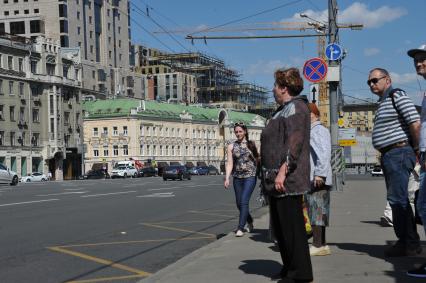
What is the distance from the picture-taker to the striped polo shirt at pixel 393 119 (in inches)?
281

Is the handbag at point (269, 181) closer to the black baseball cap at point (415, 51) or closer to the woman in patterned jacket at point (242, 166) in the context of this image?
the black baseball cap at point (415, 51)

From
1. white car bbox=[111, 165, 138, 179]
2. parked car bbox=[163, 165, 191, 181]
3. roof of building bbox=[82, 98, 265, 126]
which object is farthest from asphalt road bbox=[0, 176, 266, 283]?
roof of building bbox=[82, 98, 265, 126]

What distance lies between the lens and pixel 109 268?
8.61m

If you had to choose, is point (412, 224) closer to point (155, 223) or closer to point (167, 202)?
point (155, 223)

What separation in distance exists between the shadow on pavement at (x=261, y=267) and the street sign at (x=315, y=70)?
11.5 meters

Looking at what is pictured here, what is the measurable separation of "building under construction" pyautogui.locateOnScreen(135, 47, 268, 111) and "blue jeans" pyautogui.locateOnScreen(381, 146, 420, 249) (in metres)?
154

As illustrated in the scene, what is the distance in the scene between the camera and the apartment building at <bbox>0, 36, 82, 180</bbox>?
81.1 metres

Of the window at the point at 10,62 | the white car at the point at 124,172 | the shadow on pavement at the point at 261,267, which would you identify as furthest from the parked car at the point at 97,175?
the shadow on pavement at the point at 261,267

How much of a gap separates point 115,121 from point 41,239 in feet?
326

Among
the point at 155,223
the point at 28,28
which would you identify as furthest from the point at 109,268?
the point at 28,28

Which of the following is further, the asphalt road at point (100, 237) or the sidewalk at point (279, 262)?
the asphalt road at point (100, 237)

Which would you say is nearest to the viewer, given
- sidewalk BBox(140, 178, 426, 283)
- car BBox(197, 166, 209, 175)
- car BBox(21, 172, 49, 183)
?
sidewalk BBox(140, 178, 426, 283)

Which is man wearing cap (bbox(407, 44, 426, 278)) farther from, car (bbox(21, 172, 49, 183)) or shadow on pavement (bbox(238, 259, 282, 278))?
car (bbox(21, 172, 49, 183))

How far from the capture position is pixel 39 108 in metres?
87.3
